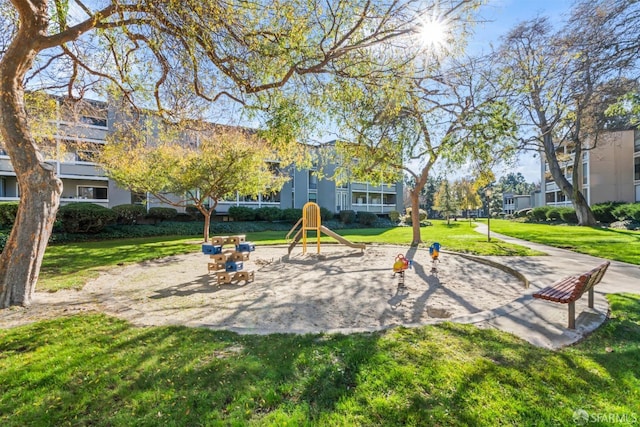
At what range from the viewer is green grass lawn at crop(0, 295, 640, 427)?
2.56 metres

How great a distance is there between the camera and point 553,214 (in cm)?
3509

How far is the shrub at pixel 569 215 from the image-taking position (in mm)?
31219

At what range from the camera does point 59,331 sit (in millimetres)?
4316

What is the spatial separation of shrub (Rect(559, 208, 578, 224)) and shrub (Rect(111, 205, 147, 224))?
39.8m

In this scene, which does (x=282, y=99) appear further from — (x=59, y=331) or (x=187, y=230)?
(x=187, y=230)

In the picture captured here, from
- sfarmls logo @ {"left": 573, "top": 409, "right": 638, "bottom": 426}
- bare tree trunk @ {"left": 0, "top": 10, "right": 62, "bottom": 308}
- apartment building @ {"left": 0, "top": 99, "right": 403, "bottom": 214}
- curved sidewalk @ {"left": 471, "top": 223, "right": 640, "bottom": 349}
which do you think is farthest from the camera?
apartment building @ {"left": 0, "top": 99, "right": 403, "bottom": 214}

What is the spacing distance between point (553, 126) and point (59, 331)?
26.8 meters

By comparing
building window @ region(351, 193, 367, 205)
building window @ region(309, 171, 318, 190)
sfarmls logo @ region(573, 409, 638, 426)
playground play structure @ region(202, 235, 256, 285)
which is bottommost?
sfarmls logo @ region(573, 409, 638, 426)

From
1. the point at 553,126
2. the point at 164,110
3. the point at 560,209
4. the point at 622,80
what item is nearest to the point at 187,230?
the point at 164,110

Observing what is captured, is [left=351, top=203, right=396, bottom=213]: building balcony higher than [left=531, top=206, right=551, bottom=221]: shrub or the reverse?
higher

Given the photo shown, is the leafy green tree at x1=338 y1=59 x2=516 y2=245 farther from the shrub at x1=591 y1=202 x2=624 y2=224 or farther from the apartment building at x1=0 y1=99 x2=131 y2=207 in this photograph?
the shrub at x1=591 y1=202 x2=624 y2=224

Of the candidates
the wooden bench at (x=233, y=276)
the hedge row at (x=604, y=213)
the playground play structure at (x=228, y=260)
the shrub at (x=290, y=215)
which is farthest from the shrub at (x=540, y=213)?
the wooden bench at (x=233, y=276)

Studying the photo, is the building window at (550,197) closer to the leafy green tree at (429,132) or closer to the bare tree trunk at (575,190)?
the bare tree trunk at (575,190)

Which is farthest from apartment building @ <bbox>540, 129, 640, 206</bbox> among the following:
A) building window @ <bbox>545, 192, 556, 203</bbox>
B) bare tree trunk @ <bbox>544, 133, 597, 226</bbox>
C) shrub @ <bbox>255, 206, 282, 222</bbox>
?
shrub @ <bbox>255, 206, 282, 222</bbox>
